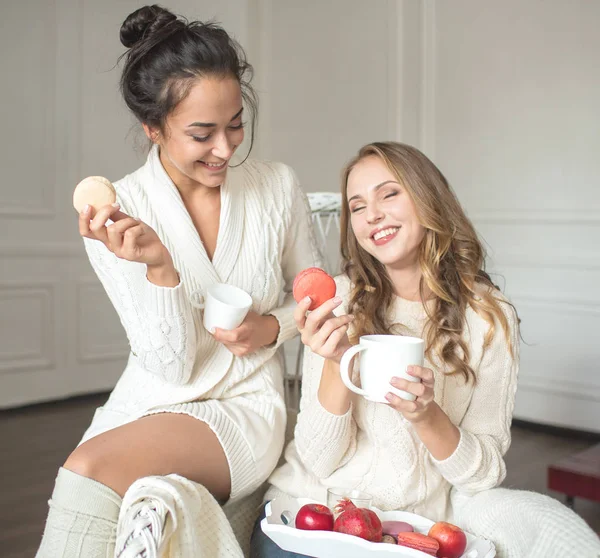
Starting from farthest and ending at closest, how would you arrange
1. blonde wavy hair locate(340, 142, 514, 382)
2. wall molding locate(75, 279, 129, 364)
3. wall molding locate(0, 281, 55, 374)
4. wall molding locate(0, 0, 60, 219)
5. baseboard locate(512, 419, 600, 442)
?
wall molding locate(75, 279, 129, 364) < wall molding locate(0, 0, 60, 219) < wall molding locate(0, 281, 55, 374) < baseboard locate(512, 419, 600, 442) < blonde wavy hair locate(340, 142, 514, 382)

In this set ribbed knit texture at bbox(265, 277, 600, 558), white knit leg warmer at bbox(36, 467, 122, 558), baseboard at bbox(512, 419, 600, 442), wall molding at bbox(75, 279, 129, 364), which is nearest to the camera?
white knit leg warmer at bbox(36, 467, 122, 558)

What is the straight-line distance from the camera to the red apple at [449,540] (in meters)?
1.18

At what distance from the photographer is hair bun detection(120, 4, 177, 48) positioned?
1.49m

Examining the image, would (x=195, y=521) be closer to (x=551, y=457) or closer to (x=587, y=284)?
(x=551, y=457)

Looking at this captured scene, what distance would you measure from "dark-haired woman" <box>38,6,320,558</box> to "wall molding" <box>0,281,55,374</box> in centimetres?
284

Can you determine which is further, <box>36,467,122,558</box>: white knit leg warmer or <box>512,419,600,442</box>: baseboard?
<box>512,419,600,442</box>: baseboard

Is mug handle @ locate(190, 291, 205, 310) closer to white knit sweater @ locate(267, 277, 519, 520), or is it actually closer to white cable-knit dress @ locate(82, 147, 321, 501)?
white cable-knit dress @ locate(82, 147, 321, 501)

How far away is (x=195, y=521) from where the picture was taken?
1.22 m

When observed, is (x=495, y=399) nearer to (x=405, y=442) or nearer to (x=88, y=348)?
(x=405, y=442)

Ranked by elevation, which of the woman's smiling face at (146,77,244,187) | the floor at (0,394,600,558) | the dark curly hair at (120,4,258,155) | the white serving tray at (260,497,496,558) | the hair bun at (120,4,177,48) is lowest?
the floor at (0,394,600,558)

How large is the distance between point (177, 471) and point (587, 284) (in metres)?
2.89

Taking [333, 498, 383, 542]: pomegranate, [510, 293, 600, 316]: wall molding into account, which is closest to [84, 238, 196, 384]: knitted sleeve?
[333, 498, 383, 542]: pomegranate

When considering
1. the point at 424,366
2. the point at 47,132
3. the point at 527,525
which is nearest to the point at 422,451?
the point at 424,366

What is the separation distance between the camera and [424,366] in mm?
1408
